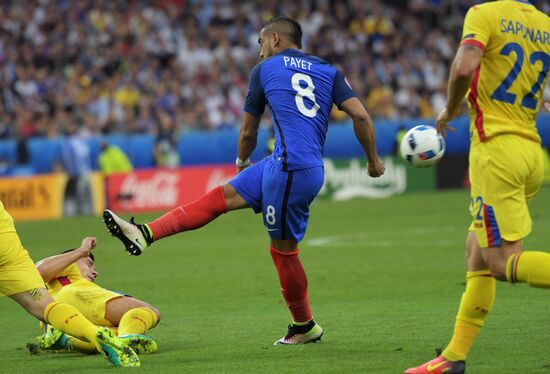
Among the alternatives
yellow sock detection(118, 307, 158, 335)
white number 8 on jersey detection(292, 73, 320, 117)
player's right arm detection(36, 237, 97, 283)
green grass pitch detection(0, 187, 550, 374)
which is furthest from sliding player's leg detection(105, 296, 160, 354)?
white number 8 on jersey detection(292, 73, 320, 117)

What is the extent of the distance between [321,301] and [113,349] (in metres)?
3.89

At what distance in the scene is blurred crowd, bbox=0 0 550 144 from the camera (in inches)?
1069

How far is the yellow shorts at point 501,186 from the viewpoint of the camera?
581cm

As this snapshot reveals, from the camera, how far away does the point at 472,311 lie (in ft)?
19.9

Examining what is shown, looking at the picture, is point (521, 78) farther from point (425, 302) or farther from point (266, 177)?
point (425, 302)

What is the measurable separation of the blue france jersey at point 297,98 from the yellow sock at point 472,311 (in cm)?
178

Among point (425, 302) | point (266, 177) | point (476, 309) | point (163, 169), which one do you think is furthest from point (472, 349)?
point (163, 169)

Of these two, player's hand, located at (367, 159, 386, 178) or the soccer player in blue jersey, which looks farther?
player's hand, located at (367, 159, 386, 178)

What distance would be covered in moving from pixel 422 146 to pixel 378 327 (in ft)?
5.88

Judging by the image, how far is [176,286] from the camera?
1185cm

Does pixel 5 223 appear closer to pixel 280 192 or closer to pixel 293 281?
pixel 280 192

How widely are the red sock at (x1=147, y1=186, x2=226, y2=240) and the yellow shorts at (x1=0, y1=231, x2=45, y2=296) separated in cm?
106

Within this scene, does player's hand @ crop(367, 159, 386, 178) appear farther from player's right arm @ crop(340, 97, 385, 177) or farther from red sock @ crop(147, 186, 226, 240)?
red sock @ crop(147, 186, 226, 240)

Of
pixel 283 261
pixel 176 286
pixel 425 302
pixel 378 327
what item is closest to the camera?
pixel 283 261
